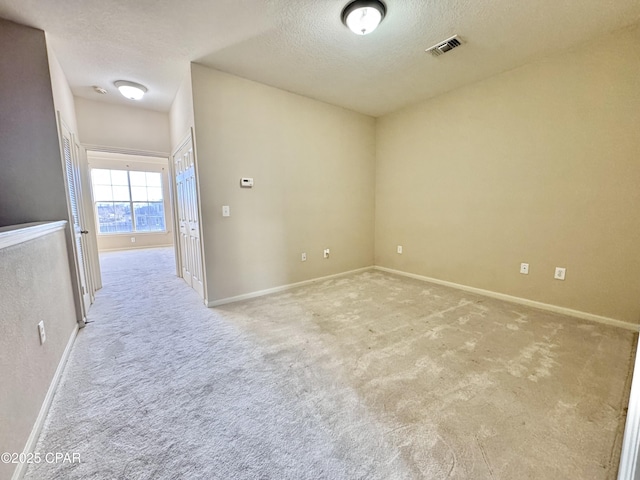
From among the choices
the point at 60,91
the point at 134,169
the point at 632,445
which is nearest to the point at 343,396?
the point at 632,445

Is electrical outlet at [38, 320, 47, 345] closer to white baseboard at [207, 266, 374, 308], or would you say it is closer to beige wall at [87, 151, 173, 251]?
white baseboard at [207, 266, 374, 308]

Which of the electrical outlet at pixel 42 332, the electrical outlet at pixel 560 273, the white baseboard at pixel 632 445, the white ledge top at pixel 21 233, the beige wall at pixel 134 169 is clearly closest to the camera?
the white baseboard at pixel 632 445

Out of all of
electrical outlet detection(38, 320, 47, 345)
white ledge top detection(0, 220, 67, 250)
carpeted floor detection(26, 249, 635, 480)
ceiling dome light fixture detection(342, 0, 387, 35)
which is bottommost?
carpeted floor detection(26, 249, 635, 480)

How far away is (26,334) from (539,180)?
4272mm

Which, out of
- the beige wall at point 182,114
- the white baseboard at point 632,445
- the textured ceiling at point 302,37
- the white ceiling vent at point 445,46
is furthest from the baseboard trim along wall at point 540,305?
the beige wall at point 182,114

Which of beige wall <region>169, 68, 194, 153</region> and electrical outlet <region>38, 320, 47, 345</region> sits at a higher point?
beige wall <region>169, 68, 194, 153</region>

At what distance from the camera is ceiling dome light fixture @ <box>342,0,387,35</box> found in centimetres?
189

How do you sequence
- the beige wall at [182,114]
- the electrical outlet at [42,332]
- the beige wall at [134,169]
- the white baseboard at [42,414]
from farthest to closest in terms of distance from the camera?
the beige wall at [134,169]
the beige wall at [182,114]
the electrical outlet at [42,332]
the white baseboard at [42,414]

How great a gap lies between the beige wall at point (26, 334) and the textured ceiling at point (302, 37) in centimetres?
Result: 179

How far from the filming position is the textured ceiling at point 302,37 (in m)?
1.97

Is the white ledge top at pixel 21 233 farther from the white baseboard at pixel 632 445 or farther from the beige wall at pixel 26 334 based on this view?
the white baseboard at pixel 632 445

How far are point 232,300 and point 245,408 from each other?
71.1 inches

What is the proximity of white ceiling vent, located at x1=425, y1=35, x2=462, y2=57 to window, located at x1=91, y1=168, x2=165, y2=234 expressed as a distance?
772 cm

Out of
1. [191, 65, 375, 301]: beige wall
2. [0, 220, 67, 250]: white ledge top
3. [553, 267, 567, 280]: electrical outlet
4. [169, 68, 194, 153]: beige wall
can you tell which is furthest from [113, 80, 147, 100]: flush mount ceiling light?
[553, 267, 567, 280]: electrical outlet
